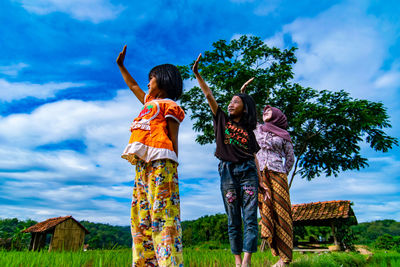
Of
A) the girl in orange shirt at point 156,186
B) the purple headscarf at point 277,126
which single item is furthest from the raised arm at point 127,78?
the purple headscarf at point 277,126

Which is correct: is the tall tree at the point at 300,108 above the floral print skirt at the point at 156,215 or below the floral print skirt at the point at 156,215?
above

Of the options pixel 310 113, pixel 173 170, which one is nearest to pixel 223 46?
pixel 310 113

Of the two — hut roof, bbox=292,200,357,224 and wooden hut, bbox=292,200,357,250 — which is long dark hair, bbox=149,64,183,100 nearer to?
wooden hut, bbox=292,200,357,250

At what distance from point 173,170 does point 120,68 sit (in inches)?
56.3

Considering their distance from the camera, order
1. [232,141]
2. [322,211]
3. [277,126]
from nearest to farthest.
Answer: [232,141] → [277,126] → [322,211]

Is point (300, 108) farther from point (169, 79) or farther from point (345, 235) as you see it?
point (169, 79)

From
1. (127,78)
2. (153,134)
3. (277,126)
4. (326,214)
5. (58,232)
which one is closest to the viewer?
(153,134)

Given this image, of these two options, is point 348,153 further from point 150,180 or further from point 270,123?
point 150,180

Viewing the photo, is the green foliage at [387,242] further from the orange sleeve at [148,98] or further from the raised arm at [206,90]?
the orange sleeve at [148,98]

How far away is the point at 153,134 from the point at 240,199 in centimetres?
149

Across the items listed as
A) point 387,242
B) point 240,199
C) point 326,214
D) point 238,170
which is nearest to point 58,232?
point 326,214

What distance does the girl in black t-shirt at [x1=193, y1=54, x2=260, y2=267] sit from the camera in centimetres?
291

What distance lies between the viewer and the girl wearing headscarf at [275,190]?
3.79 metres

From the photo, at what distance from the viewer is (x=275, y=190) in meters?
3.96
